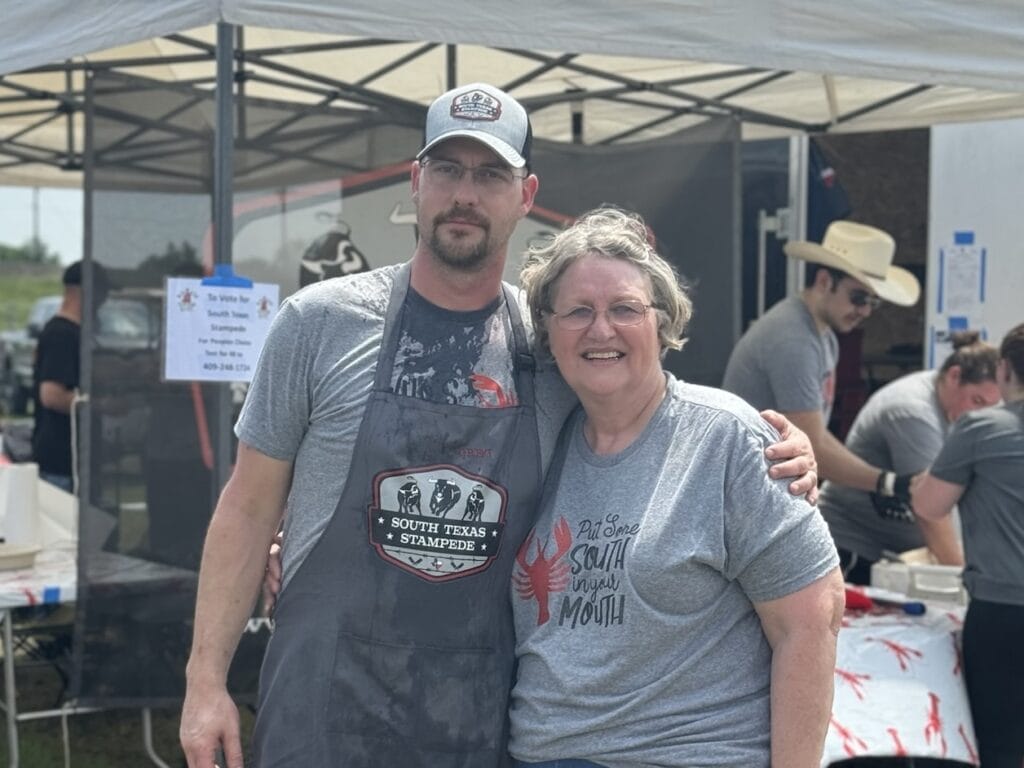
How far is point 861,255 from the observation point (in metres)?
4.59

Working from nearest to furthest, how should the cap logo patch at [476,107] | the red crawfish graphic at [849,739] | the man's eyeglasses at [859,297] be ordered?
1. the cap logo patch at [476,107]
2. the red crawfish graphic at [849,739]
3. the man's eyeglasses at [859,297]

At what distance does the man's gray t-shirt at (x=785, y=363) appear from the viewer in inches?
160

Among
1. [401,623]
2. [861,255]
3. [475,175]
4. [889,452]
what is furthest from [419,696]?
[861,255]

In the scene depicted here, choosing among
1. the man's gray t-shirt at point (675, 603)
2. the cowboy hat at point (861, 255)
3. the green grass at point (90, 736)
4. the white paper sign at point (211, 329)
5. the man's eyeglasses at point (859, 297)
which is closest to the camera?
the man's gray t-shirt at point (675, 603)

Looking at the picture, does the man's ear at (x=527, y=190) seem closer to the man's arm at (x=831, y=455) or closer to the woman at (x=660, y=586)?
the woman at (x=660, y=586)

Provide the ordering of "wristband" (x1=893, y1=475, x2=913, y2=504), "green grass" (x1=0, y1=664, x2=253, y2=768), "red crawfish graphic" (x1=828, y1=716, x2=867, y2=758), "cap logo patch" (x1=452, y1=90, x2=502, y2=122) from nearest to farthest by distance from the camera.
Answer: "cap logo patch" (x1=452, y1=90, x2=502, y2=122)
"red crawfish graphic" (x1=828, y1=716, x2=867, y2=758)
"wristband" (x1=893, y1=475, x2=913, y2=504)
"green grass" (x1=0, y1=664, x2=253, y2=768)

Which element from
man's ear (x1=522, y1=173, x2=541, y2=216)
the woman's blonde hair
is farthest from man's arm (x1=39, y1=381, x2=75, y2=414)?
the woman's blonde hair

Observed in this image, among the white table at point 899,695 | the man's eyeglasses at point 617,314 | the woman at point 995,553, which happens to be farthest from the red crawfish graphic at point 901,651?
the man's eyeglasses at point 617,314

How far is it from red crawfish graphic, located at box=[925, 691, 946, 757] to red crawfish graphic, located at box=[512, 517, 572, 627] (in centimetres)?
181

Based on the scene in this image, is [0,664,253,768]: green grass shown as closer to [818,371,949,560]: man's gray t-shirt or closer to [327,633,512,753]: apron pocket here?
[818,371,949,560]: man's gray t-shirt

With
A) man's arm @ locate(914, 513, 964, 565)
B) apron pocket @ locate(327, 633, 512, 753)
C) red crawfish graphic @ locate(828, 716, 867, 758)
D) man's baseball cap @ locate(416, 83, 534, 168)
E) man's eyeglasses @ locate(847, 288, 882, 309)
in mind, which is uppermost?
man's baseball cap @ locate(416, 83, 534, 168)

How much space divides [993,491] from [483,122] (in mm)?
2027

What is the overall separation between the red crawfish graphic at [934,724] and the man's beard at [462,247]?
2.02m

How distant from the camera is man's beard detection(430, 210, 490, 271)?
1.87 meters
